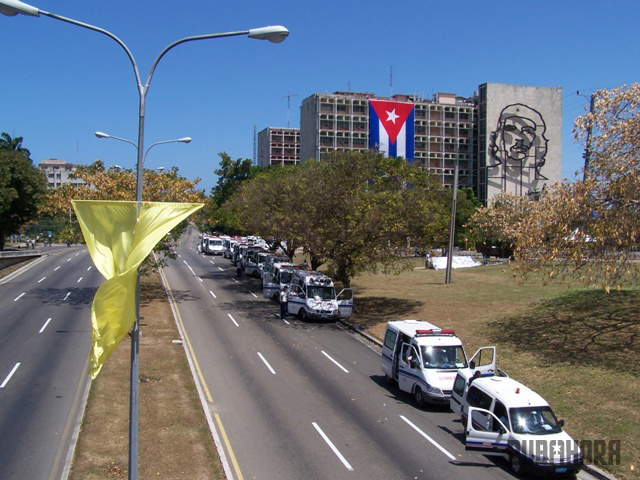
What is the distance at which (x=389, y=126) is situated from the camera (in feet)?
255

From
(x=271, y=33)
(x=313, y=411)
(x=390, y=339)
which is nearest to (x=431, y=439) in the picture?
(x=313, y=411)

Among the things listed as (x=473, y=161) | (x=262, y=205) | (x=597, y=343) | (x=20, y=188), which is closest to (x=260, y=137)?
(x=473, y=161)

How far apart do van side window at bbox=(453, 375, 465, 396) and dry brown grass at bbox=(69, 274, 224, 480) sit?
667 cm

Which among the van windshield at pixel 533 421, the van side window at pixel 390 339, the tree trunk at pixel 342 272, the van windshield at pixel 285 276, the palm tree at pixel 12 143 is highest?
the palm tree at pixel 12 143

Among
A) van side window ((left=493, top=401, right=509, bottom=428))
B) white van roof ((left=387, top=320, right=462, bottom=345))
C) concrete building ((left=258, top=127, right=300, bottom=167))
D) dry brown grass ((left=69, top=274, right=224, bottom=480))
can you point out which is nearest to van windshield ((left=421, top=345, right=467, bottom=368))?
white van roof ((left=387, top=320, right=462, bottom=345))

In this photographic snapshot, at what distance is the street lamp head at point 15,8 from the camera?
814 cm

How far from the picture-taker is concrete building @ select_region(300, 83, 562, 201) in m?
112

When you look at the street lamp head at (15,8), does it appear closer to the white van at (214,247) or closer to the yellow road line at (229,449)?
the yellow road line at (229,449)

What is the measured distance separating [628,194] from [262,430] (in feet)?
47.8

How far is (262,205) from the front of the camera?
138 ft

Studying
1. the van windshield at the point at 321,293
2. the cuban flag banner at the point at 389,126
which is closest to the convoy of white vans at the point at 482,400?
the van windshield at the point at 321,293

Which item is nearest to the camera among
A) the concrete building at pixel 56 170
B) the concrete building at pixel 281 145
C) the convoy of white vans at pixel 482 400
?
the convoy of white vans at pixel 482 400

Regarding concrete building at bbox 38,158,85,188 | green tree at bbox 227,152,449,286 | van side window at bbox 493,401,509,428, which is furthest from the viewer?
concrete building at bbox 38,158,85,188

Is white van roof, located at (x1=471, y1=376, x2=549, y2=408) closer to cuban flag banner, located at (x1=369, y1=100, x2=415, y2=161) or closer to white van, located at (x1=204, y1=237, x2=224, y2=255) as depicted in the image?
white van, located at (x1=204, y1=237, x2=224, y2=255)
